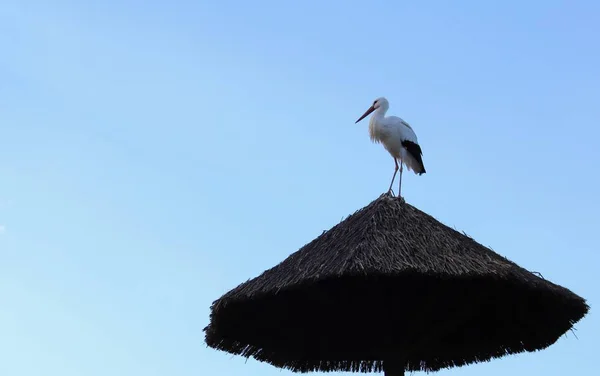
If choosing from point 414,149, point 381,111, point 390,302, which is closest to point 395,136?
point 414,149

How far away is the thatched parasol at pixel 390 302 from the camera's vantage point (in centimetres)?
851

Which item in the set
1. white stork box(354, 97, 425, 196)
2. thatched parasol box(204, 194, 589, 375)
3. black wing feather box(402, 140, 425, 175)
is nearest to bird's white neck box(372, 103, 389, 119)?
white stork box(354, 97, 425, 196)

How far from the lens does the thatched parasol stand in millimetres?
8508

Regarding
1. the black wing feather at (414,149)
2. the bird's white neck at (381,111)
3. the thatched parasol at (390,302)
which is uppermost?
the bird's white neck at (381,111)

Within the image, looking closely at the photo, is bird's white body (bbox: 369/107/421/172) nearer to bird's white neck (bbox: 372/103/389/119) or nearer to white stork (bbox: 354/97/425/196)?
white stork (bbox: 354/97/425/196)

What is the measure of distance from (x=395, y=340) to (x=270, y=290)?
152 centimetres

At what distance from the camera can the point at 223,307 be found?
9.15 m

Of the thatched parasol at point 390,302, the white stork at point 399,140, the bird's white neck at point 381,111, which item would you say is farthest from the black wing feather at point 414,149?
the thatched parasol at point 390,302

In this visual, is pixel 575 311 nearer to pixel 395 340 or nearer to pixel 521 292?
pixel 521 292

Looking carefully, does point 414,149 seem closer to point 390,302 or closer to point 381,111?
Result: point 381,111

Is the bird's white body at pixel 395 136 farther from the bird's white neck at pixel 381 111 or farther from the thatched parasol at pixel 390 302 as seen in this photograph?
the thatched parasol at pixel 390 302

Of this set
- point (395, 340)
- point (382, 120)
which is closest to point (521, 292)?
point (395, 340)

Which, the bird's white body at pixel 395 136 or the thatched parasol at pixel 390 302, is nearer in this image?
the thatched parasol at pixel 390 302

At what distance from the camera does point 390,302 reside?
9.14 meters
